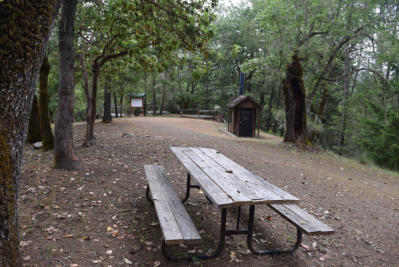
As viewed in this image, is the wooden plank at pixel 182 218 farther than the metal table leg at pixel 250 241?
No

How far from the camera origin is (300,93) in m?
11.7

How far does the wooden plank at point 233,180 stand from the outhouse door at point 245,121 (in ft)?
39.4

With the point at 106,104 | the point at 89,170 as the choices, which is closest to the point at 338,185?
the point at 89,170

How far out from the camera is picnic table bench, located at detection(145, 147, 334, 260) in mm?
2658

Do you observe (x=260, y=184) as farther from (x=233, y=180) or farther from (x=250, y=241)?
(x=250, y=241)

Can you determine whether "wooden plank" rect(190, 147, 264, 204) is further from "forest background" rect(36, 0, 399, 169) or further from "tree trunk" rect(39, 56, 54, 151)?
"tree trunk" rect(39, 56, 54, 151)

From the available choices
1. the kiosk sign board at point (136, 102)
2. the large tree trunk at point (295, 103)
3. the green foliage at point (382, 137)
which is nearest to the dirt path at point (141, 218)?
the large tree trunk at point (295, 103)

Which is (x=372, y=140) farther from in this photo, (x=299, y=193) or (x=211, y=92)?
(x=211, y=92)

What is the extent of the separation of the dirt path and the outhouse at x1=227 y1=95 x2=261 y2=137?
8775 mm

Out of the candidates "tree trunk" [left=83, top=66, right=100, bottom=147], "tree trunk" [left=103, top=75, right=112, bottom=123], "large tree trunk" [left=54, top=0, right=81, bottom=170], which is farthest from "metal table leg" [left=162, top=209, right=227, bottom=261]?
"tree trunk" [left=103, top=75, right=112, bottom=123]

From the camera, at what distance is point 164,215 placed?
298cm

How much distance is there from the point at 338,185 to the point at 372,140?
9.08m

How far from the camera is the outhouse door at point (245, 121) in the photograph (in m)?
16.2

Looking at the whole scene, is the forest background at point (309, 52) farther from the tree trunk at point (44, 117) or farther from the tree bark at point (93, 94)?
the tree trunk at point (44, 117)
